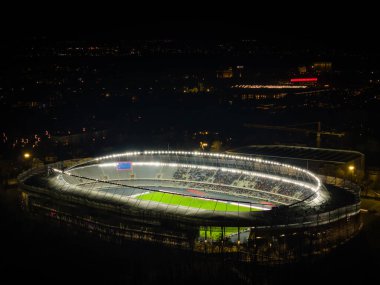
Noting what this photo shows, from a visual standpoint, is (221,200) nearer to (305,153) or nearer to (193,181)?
(193,181)

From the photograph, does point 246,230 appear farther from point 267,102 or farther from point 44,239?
point 267,102

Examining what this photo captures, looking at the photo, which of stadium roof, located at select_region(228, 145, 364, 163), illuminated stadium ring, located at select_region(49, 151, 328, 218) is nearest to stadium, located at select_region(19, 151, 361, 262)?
illuminated stadium ring, located at select_region(49, 151, 328, 218)

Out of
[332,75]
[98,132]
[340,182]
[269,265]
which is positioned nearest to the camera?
[269,265]

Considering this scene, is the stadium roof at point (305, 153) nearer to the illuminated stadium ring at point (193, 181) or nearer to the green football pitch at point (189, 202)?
the illuminated stadium ring at point (193, 181)

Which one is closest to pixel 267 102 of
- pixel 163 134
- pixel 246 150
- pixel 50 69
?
pixel 163 134

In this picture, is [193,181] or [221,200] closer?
[221,200]

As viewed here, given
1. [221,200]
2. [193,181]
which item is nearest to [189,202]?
[193,181]
